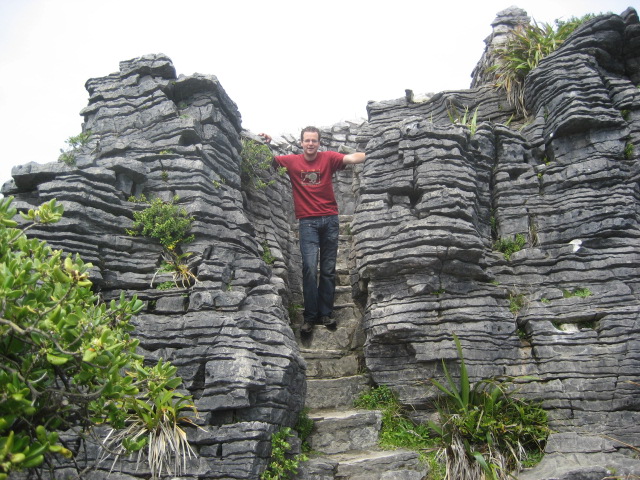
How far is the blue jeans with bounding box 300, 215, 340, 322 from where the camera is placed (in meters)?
9.41

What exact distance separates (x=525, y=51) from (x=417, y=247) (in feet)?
21.7

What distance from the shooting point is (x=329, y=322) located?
9.55 meters

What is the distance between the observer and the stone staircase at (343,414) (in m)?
7.02

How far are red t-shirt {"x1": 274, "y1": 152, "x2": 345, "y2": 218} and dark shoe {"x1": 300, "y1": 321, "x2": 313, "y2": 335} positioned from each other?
1.96 metres

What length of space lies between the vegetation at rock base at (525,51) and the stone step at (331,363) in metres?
6.91

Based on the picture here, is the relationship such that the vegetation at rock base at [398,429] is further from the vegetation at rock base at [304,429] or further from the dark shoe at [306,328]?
the dark shoe at [306,328]

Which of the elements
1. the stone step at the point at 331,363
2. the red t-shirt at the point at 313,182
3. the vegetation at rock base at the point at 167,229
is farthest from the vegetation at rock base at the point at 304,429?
the red t-shirt at the point at 313,182

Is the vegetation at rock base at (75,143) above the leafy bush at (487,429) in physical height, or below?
above

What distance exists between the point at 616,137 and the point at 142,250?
351 inches

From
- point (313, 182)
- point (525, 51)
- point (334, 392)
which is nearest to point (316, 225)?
point (313, 182)

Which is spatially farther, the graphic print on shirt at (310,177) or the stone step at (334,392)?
the graphic print on shirt at (310,177)

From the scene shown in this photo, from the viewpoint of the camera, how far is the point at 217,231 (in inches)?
332

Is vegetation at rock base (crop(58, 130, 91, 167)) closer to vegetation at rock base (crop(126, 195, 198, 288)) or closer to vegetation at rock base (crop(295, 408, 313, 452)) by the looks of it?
vegetation at rock base (crop(126, 195, 198, 288))

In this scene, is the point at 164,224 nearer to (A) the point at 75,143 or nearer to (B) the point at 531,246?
(A) the point at 75,143
